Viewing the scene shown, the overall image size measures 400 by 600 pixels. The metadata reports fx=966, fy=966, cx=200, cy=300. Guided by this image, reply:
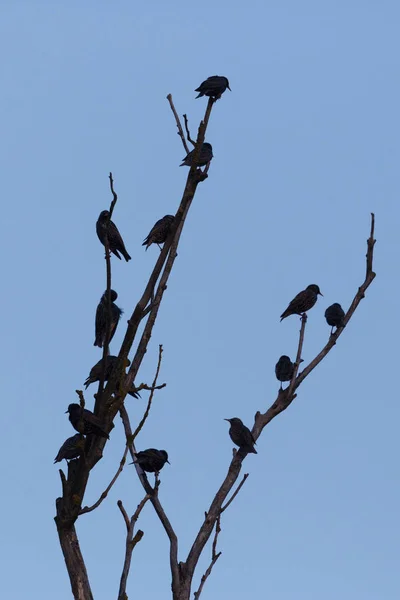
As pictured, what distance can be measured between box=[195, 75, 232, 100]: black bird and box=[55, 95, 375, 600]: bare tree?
6.33 meters

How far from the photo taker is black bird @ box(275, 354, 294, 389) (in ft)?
46.4

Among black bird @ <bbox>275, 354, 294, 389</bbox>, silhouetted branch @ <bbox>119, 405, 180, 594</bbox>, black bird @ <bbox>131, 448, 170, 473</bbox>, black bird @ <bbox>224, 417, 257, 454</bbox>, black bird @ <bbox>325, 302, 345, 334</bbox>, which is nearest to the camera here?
silhouetted branch @ <bbox>119, 405, 180, 594</bbox>

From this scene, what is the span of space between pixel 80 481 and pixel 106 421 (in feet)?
1.32

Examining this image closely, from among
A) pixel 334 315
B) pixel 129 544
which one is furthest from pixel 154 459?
pixel 129 544

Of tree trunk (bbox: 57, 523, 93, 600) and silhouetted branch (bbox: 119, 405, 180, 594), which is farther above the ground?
silhouetted branch (bbox: 119, 405, 180, 594)

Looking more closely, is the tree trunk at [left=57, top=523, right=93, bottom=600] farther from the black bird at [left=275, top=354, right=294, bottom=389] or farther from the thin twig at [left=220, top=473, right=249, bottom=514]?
the black bird at [left=275, top=354, right=294, bottom=389]

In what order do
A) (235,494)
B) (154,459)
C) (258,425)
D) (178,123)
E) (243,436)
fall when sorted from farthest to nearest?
(154,459), (243,436), (258,425), (178,123), (235,494)

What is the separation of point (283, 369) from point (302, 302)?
2.56m

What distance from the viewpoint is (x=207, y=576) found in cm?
691

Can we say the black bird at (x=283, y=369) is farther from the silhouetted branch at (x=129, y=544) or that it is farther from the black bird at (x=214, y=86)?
the silhouetted branch at (x=129, y=544)

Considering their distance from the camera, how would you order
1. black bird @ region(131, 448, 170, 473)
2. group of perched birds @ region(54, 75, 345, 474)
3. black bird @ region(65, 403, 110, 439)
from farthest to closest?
black bird @ region(131, 448, 170, 473) < group of perched birds @ region(54, 75, 345, 474) < black bird @ region(65, 403, 110, 439)

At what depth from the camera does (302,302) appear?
16.4m

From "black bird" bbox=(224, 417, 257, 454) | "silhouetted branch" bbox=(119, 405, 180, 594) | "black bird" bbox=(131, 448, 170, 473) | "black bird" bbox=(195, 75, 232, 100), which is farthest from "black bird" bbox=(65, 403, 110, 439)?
"black bird" bbox=(195, 75, 232, 100)

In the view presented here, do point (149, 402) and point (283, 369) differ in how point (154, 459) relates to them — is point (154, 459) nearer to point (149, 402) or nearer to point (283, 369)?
point (283, 369)
